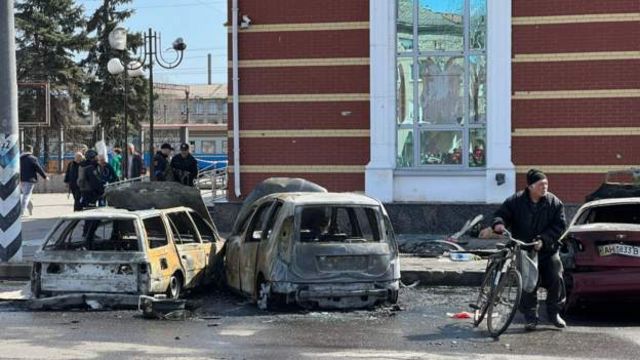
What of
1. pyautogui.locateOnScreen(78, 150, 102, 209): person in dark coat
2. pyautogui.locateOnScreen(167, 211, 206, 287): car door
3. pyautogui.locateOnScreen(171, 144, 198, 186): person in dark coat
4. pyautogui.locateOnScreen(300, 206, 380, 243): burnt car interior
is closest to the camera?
pyautogui.locateOnScreen(300, 206, 380, 243): burnt car interior

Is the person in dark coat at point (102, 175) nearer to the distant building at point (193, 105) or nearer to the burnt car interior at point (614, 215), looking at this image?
the burnt car interior at point (614, 215)

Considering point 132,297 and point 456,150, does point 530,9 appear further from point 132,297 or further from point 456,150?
point 132,297

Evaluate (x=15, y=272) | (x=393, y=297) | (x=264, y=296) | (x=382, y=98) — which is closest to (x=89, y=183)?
(x=15, y=272)

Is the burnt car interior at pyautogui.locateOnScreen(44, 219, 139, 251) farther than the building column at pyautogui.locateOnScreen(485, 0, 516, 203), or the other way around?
the building column at pyautogui.locateOnScreen(485, 0, 516, 203)

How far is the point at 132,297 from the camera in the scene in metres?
10.3

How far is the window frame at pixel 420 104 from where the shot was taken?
54.4 feet

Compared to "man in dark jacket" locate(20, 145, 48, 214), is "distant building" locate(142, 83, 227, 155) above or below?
above

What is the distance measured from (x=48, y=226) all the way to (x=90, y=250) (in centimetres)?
1016

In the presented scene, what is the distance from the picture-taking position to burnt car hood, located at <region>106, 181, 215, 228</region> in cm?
1218

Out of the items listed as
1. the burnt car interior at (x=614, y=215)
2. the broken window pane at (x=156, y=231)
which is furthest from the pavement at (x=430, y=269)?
the broken window pane at (x=156, y=231)

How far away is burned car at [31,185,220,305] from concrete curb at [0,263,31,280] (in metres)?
2.14

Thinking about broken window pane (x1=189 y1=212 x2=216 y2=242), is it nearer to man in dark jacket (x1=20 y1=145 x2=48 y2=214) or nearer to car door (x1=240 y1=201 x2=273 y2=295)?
car door (x1=240 y1=201 x2=273 y2=295)

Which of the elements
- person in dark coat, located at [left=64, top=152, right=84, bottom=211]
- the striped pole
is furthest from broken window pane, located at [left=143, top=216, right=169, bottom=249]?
person in dark coat, located at [left=64, top=152, right=84, bottom=211]

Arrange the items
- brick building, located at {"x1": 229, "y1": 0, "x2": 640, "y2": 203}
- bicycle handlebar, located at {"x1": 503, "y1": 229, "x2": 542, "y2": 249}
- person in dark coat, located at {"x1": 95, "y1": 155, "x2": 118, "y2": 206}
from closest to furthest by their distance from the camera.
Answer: bicycle handlebar, located at {"x1": 503, "y1": 229, "x2": 542, "y2": 249}, brick building, located at {"x1": 229, "y1": 0, "x2": 640, "y2": 203}, person in dark coat, located at {"x1": 95, "y1": 155, "x2": 118, "y2": 206}
